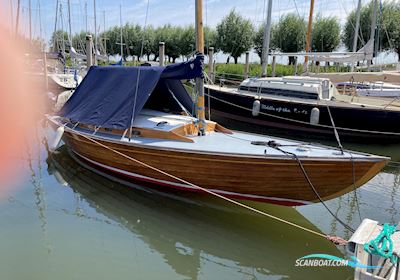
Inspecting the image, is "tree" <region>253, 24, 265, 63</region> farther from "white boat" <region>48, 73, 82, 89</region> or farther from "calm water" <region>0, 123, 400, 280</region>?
"calm water" <region>0, 123, 400, 280</region>

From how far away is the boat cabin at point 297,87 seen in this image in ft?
46.3

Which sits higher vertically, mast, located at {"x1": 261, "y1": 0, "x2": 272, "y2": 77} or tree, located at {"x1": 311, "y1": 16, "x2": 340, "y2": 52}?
tree, located at {"x1": 311, "y1": 16, "x2": 340, "y2": 52}

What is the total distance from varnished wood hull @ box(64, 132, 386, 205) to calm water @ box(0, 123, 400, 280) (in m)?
0.55

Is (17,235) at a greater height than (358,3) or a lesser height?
lesser

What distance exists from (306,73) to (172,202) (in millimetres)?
12652

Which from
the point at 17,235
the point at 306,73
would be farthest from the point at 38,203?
the point at 306,73

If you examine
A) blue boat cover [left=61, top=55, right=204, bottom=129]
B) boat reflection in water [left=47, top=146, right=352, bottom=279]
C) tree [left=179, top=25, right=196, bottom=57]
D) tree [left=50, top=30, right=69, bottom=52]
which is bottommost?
boat reflection in water [left=47, top=146, right=352, bottom=279]

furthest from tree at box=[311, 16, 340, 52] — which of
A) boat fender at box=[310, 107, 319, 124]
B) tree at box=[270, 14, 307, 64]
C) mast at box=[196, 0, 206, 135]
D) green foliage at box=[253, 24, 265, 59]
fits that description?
mast at box=[196, 0, 206, 135]

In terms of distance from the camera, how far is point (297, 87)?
1437cm

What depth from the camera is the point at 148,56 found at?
53312 millimetres

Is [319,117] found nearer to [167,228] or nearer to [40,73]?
[167,228]

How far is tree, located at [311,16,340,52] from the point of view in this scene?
123ft

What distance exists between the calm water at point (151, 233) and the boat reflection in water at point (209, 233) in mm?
17

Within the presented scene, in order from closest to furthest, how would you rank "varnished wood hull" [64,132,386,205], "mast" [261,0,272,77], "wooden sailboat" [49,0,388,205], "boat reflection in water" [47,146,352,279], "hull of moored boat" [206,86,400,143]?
"boat reflection in water" [47,146,352,279] < "varnished wood hull" [64,132,386,205] < "wooden sailboat" [49,0,388,205] < "hull of moored boat" [206,86,400,143] < "mast" [261,0,272,77]
